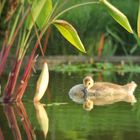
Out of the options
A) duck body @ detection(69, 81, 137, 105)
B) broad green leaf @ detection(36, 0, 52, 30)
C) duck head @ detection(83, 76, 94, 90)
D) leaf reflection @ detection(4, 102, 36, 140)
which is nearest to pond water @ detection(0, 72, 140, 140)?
leaf reflection @ detection(4, 102, 36, 140)

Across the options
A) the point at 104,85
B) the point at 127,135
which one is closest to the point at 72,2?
the point at 104,85

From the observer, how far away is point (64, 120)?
7.89 m

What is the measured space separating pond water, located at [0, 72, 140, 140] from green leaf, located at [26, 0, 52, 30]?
801mm

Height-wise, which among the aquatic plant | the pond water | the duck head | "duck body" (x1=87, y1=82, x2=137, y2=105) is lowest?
"duck body" (x1=87, y1=82, x2=137, y2=105)

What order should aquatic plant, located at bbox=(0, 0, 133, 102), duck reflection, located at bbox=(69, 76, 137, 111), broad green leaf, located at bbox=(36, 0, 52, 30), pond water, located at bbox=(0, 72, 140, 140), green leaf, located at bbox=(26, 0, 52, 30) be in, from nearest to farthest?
pond water, located at bbox=(0, 72, 140, 140)
aquatic plant, located at bbox=(0, 0, 133, 102)
green leaf, located at bbox=(26, 0, 52, 30)
broad green leaf, located at bbox=(36, 0, 52, 30)
duck reflection, located at bbox=(69, 76, 137, 111)

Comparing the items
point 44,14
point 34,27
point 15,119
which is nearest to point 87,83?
point 44,14

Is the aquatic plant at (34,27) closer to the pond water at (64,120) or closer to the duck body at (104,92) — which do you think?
the pond water at (64,120)

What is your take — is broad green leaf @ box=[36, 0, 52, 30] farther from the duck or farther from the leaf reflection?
the duck

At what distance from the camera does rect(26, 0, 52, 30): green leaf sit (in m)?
8.68

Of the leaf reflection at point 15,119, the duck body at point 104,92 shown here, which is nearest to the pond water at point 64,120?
the leaf reflection at point 15,119

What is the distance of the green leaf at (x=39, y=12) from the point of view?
28.5 feet

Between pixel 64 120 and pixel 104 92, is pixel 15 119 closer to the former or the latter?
pixel 64 120

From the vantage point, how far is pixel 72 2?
619 inches

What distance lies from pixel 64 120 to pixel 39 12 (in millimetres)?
1295
